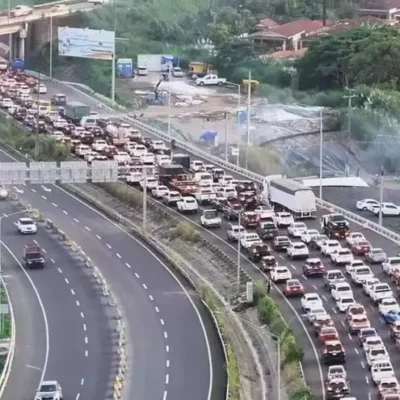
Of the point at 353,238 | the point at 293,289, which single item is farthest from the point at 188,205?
the point at 293,289

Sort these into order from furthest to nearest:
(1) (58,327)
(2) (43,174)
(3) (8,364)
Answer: (2) (43,174), (1) (58,327), (3) (8,364)

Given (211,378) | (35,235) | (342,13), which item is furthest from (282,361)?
(342,13)

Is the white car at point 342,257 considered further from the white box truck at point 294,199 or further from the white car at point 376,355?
the white car at point 376,355

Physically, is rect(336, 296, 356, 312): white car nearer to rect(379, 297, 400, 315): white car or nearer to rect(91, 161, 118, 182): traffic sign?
rect(379, 297, 400, 315): white car

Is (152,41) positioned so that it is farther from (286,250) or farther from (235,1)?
(286,250)

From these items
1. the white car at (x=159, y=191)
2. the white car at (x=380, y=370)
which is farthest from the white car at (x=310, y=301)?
the white car at (x=159, y=191)

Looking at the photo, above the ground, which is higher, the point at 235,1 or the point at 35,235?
the point at 235,1

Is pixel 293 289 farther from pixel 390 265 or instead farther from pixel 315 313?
pixel 390 265
